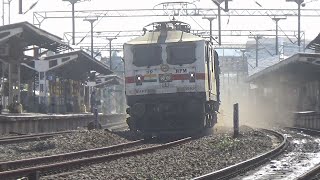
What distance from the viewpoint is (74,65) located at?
3950 centimetres

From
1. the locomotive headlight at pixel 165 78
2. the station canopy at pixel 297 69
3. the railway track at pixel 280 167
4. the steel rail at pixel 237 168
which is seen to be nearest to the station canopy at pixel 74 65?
the station canopy at pixel 297 69

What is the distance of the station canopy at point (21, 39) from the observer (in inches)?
1061

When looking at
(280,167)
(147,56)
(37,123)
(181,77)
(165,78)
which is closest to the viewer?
(280,167)

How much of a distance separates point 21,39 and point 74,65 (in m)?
9.77

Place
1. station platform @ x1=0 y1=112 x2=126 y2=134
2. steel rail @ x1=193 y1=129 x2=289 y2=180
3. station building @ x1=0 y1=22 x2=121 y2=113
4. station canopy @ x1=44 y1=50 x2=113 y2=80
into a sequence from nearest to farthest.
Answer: steel rail @ x1=193 y1=129 x2=289 y2=180 → station platform @ x1=0 y1=112 x2=126 y2=134 → station building @ x1=0 y1=22 x2=121 y2=113 → station canopy @ x1=44 y1=50 x2=113 y2=80

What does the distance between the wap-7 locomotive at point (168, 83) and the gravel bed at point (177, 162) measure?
7.69ft

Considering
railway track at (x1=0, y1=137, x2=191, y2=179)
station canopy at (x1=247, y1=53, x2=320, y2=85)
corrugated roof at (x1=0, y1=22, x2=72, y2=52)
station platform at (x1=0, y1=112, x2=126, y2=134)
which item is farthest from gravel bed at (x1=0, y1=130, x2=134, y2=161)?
station canopy at (x1=247, y1=53, x2=320, y2=85)

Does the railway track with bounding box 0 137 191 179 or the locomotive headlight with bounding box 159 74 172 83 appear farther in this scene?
the locomotive headlight with bounding box 159 74 172 83

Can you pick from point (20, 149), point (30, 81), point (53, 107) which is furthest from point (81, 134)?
point (30, 81)

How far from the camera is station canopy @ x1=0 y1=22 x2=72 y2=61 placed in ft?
88.4

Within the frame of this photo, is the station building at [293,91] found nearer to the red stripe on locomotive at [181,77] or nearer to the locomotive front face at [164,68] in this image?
the red stripe on locomotive at [181,77]

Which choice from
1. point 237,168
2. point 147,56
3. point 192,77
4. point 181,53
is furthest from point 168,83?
point 237,168

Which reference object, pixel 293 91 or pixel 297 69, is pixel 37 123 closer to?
pixel 297 69

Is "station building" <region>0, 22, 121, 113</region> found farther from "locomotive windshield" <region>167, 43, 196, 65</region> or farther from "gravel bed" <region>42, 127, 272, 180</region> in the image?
"gravel bed" <region>42, 127, 272, 180</region>
